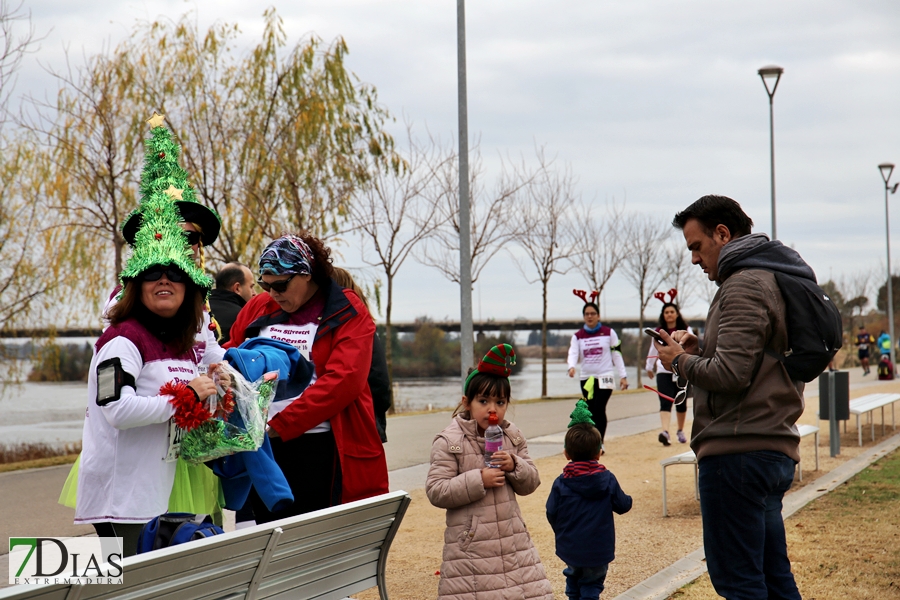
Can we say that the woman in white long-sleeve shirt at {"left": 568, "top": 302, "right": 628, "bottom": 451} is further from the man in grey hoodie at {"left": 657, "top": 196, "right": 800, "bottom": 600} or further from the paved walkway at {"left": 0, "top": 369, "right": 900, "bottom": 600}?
the man in grey hoodie at {"left": 657, "top": 196, "right": 800, "bottom": 600}

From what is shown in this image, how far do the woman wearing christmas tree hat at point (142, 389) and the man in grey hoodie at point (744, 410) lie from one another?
1973 millimetres

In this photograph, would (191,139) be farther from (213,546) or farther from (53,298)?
(213,546)

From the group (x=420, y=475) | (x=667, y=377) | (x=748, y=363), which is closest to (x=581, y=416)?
(x=748, y=363)

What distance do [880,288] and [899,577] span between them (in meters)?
60.2

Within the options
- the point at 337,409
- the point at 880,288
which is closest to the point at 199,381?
the point at 337,409

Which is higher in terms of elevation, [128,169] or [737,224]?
[128,169]

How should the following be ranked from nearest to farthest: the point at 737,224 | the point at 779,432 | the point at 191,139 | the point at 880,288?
the point at 779,432 < the point at 737,224 < the point at 191,139 < the point at 880,288

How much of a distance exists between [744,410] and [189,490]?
2177 mm

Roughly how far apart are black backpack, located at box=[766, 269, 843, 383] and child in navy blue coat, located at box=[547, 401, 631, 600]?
1335mm

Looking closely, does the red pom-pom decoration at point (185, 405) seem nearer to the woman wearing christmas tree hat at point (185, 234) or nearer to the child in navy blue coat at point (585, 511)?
the woman wearing christmas tree hat at point (185, 234)

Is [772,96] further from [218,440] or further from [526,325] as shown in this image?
[526,325]

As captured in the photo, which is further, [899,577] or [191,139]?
[191,139]

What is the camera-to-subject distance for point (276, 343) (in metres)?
3.80

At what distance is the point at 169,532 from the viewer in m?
2.93
